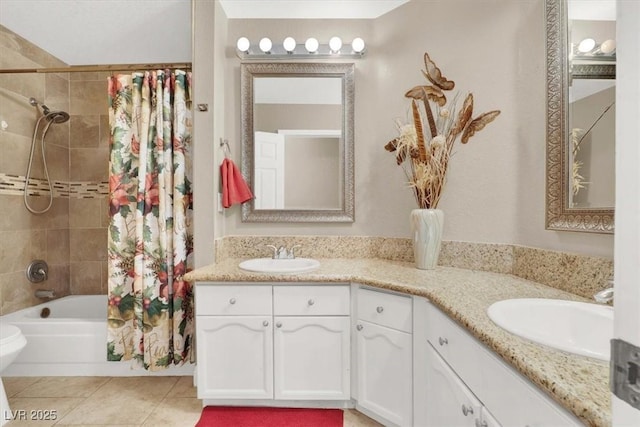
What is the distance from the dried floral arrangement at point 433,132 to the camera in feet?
5.67

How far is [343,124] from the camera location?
6.96 feet

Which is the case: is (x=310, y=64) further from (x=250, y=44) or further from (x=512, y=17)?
(x=512, y=17)

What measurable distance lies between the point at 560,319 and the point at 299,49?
2.04m

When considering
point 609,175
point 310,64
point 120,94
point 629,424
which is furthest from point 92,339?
point 609,175

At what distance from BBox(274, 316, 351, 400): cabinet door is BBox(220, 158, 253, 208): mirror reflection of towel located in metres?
0.82

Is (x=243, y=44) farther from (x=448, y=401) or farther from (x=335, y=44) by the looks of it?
(x=448, y=401)

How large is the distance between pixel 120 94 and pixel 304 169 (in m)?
1.30

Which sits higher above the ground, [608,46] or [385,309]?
[608,46]

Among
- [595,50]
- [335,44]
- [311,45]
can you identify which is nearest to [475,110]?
[595,50]

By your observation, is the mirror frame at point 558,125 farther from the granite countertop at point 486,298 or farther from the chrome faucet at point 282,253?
the chrome faucet at point 282,253

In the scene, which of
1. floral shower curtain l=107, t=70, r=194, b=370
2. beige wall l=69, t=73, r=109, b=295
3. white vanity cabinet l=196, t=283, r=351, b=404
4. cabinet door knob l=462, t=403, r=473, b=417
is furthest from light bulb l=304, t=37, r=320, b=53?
cabinet door knob l=462, t=403, r=473, b=417

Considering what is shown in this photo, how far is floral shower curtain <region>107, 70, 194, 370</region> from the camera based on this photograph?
6.44 ft

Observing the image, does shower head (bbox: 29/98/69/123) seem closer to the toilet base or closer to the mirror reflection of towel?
the mirror reflection of towel

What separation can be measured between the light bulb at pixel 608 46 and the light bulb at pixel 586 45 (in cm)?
5
